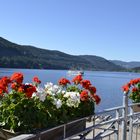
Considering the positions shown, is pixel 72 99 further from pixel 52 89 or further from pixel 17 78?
pixel 17 78

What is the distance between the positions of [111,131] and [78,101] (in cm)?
58

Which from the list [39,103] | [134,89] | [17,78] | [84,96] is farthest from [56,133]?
[134,89]

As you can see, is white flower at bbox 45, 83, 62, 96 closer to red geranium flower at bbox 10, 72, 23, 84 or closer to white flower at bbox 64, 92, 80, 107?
white flower at bbox 64, 92, 80, 107

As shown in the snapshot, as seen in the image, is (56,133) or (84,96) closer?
(56,133)

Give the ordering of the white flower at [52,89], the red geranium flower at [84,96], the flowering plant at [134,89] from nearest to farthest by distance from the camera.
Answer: the white flower at [52,89]
the red geranium flower at [84,96]
the flowering plant at [134,89]

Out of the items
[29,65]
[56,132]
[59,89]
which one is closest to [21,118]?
[56,132]

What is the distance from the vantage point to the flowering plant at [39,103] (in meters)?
2.95

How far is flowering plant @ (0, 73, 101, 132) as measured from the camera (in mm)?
2949

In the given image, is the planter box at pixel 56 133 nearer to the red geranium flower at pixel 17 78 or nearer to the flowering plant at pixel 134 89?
the red geranium flower at pixel 17 78

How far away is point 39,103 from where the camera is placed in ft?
10.8

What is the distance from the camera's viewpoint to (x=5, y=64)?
154m

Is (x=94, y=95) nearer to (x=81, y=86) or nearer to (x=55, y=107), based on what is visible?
(x=81, y=86)

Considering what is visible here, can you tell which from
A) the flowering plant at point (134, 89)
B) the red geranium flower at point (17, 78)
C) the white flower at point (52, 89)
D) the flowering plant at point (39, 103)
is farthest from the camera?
the flowering plant at point (134, 89)

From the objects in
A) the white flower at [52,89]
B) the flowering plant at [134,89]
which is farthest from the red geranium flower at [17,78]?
the flowering plant at [134,89]
